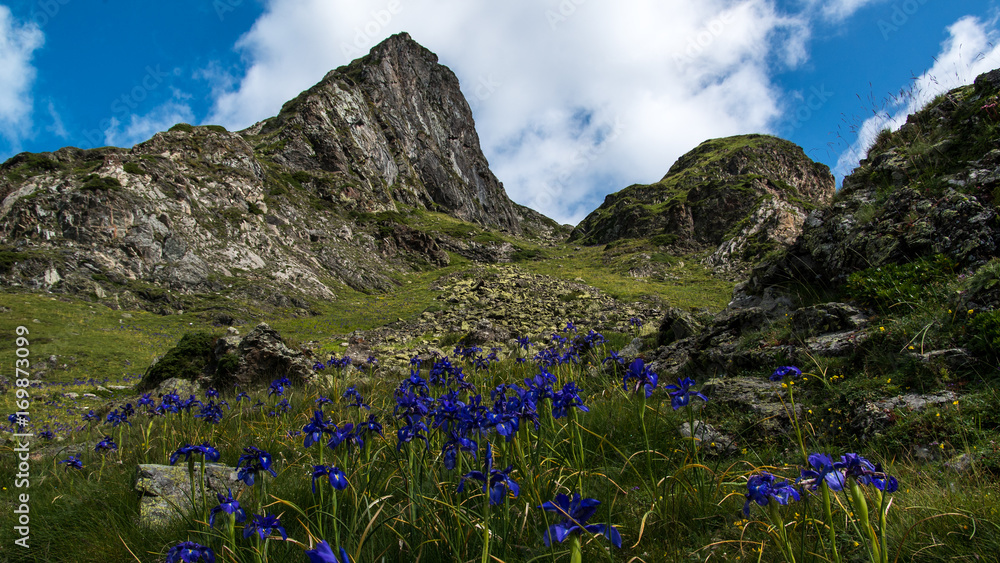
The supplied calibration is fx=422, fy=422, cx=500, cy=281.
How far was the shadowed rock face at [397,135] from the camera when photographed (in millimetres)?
Answer: 70312

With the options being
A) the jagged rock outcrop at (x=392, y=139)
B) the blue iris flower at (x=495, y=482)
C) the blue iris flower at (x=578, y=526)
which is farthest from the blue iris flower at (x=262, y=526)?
the jagged rock outcrop at (x=392, y=139)

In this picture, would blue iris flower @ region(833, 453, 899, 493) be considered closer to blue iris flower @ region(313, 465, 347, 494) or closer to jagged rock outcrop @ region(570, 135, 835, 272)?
blue iris flower @ region(313, 465, 347, 494)

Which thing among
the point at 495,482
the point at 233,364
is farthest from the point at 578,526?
the point at 233,364

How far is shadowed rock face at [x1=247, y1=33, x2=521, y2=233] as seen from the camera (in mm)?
Result: 70312

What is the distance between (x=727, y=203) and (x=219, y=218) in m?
64.7

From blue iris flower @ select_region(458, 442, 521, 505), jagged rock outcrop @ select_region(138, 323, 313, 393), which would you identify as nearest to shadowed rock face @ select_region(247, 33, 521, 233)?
jagged rock outcrop @ select_region(138, 323, 313, 393)

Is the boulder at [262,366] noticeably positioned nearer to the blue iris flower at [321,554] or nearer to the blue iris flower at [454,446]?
the blue iris flower at [454,446]

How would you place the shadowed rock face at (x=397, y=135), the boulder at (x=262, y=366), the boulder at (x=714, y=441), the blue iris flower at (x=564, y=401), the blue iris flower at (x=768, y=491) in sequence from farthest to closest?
the shadowed rock face at (x=397, y=135) < the boulder at (x=262, y=366) < the boulder at (x=714, y=441) < the blue iris flower at (x=564, y=401) < the blue iris flower at (x=768, y=491)

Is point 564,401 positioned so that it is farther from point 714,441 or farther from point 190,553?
point 714,441

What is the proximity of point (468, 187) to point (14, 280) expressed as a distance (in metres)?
99.5

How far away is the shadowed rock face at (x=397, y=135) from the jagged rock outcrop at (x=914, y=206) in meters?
A: 62.1

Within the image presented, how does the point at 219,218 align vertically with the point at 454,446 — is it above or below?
above

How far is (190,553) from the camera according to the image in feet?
6.05

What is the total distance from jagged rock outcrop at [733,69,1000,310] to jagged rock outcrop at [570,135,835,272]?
23.6 metres
